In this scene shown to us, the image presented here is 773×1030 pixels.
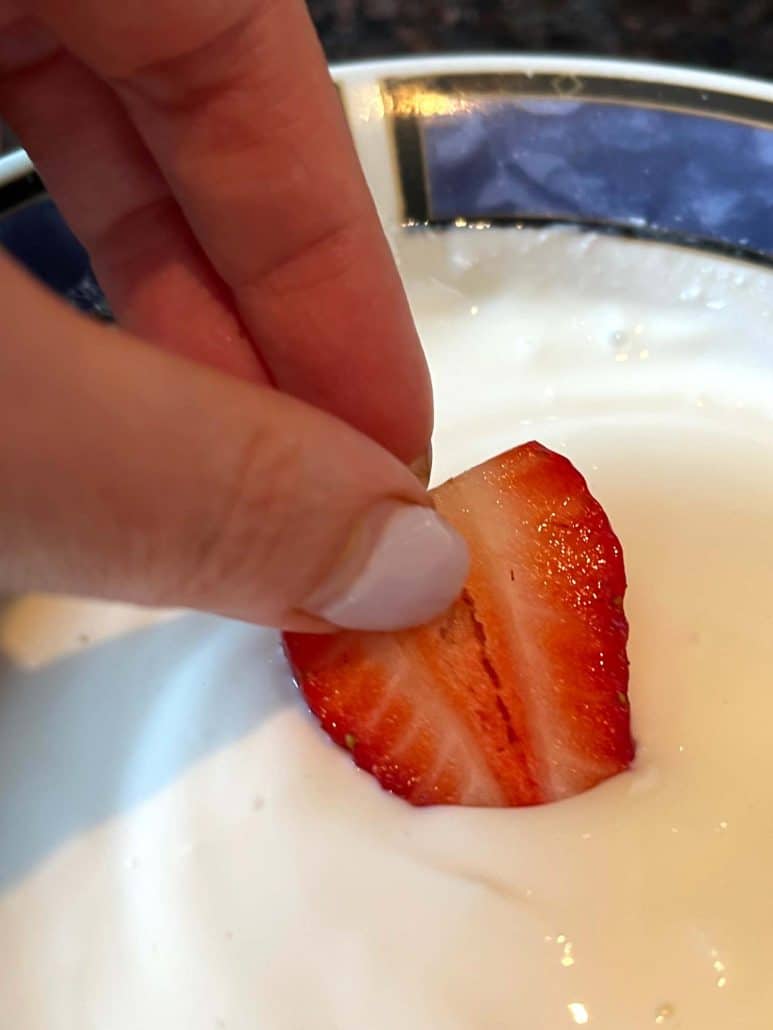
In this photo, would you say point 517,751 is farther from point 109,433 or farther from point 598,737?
point 109,433

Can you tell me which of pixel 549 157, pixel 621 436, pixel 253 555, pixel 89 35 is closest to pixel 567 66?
pixel 549 157

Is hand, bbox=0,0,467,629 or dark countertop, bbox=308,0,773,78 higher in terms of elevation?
hand, bbox=0,0,467,629

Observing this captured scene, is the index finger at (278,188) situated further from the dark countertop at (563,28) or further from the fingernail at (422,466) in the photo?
the dark countertop at (563,28)

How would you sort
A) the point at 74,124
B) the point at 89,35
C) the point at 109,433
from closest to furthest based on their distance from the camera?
the point at 109,433 → the point at 89,35 → the point at 74,124

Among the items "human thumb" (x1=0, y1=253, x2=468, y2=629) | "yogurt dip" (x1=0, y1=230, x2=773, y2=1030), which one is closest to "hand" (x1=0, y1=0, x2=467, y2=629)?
"human thumb" (x1=0, y1=253, x2=468, y2=629)

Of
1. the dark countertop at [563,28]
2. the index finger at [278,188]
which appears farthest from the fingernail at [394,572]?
the dark countertop at [563,28]

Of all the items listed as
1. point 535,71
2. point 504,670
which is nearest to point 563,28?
Answer: point 535,71

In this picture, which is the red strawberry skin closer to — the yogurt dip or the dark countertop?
the yogurt dip
